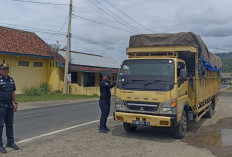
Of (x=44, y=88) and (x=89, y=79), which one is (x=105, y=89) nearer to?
(x=44, y=88)

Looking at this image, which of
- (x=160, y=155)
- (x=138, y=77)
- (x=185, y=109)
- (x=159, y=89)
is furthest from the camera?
(x=185, y=109)

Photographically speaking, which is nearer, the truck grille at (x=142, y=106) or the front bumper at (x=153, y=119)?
the front bumper at (x=153, y=119)

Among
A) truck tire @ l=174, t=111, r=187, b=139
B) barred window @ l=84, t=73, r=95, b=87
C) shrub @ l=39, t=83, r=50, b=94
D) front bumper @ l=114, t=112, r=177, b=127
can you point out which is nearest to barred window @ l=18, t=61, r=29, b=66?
shrub @ l=39, t=83, r=50, b=94

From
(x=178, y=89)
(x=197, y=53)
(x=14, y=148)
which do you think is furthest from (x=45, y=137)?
(x=197, y=53)

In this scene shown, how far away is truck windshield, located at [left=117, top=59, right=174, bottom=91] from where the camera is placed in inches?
287

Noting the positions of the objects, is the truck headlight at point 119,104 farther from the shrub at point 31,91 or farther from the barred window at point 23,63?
the barred window at point 23,63

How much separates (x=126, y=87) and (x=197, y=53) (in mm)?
2764

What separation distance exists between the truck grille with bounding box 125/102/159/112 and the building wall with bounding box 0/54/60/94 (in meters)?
19.7

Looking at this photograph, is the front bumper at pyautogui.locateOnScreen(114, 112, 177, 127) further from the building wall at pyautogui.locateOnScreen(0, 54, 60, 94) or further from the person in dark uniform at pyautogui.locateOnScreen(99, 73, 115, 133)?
the building wall at pyautogui.locateOnScreen(0, 54, 60, 94)

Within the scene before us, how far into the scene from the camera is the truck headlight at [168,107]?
22.8ft

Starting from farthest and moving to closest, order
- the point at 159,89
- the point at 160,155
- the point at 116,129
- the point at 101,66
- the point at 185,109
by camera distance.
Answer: the point at 101,66, the point at 116,129, the point at 185,109, the point at 159,89, the point at 160,155

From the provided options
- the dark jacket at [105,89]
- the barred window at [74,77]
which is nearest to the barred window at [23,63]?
the barred window at [74,77]

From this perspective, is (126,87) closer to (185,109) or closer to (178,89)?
(178,89)

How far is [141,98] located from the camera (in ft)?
23.6
